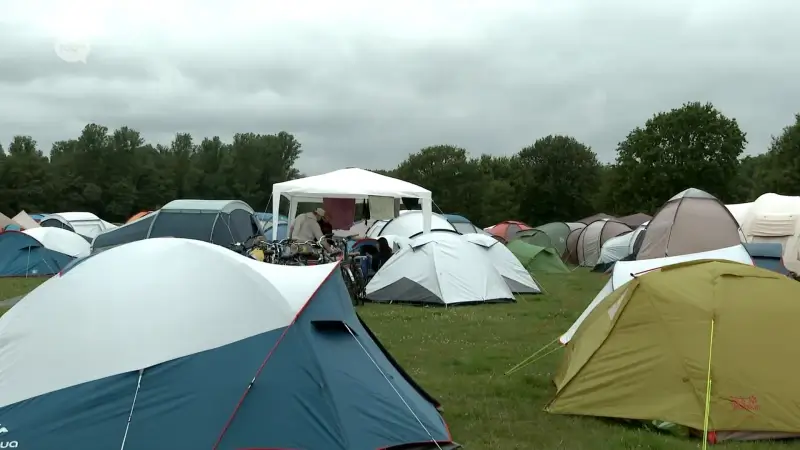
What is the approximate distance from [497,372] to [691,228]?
1009 centimetres

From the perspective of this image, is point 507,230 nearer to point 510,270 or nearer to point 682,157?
point 510,270

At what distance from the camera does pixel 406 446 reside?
200 inches

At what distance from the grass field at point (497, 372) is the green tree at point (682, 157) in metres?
34.8

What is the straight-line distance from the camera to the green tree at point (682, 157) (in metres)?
46.0

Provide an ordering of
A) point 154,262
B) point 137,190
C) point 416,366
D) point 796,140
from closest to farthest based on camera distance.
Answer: point 154,262 < point 416,366 < point 796,140 < point 137,190

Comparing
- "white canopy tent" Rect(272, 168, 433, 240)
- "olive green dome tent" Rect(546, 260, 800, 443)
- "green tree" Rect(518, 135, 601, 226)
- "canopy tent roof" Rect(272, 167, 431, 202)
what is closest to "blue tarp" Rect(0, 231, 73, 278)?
"white canopy tent" Rect(272, 168, 433, 240)

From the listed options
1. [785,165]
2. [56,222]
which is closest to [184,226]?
[56,222]

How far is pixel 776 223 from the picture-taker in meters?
18.9

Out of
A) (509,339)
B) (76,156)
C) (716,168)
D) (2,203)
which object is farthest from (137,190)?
(509,339)

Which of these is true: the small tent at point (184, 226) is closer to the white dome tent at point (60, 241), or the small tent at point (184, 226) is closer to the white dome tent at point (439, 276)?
the white dome tent at point (60, 241)

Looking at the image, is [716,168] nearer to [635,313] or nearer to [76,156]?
[635,313]

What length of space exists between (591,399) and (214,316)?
10.6 feet

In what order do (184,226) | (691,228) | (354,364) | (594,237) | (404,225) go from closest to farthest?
1. (354,364)
2. (691,228)
3. (184,226)
4. (404,225)
5. (594,237)

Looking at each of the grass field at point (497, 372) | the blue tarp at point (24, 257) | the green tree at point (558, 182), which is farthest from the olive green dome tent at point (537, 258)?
the green tree at point (558, 182)
